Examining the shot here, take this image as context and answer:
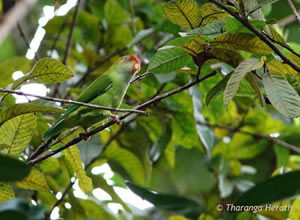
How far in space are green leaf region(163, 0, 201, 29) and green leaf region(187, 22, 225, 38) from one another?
117 mm

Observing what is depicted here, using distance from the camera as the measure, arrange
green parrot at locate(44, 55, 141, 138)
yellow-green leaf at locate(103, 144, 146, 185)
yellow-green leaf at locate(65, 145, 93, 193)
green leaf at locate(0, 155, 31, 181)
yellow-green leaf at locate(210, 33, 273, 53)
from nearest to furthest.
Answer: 1. green leaf at locate(0, 155, 31, 181)
2. yellow-green leaf at locate(210, 33, 273, 53)
3. yellow-green leaf at locate(65, 145, 93, 193)
4. green parrot at locate(44, 55, 141, 138)
5. yellow-green leaf at locate(103, 144, 146, 185)

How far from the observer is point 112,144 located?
9.59 ft

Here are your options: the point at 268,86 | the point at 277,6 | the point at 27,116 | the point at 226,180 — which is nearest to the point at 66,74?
the point at 27,116

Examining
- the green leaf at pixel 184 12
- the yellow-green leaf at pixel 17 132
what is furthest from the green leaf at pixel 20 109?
the green leaf at pixel 184 12

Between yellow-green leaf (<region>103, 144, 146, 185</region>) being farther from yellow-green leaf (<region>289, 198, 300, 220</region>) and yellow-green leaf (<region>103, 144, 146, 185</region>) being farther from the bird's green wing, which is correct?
yellow-green leaf (<region>289, 198, 300, 220</region>)

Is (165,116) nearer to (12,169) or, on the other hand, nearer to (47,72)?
(47,72)

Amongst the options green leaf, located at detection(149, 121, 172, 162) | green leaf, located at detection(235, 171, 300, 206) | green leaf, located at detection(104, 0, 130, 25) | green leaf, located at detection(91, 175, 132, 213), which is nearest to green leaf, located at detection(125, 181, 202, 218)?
green leaf, located at detection(235, 171, 300, 206)

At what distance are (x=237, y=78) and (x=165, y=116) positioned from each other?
1.51 metres

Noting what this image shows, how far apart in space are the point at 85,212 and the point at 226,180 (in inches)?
54.7

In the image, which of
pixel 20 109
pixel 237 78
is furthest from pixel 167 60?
pixel 20 109

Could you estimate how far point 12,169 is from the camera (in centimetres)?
102

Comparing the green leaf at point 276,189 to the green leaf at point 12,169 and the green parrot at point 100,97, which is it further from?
the green parrot at point 100,97

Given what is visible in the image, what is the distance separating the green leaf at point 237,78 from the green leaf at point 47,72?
0.69 m

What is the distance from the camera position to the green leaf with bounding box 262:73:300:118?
1438 mm
